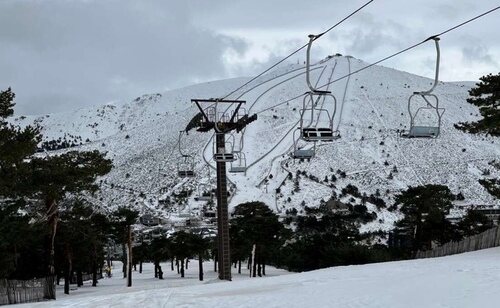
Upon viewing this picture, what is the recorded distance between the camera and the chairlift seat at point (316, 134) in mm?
15922

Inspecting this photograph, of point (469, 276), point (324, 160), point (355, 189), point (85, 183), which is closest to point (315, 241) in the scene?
point (85, 183)

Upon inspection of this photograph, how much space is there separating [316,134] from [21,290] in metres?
23.9

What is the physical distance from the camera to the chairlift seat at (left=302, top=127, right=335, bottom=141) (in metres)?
15.9

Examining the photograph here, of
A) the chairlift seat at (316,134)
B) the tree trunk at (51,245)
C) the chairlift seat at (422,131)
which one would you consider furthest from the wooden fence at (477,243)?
the tree trunk at (51,245)

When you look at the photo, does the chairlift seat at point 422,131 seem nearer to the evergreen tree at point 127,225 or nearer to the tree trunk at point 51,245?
the tree trunk at point 51,245

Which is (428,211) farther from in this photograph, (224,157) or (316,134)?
(316,134)

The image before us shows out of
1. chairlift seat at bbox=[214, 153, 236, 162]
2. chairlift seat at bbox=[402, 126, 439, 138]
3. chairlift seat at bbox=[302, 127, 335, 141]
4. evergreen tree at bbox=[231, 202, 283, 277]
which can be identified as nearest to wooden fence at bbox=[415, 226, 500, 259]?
chairlift seat at bbox=[214, 153, 236, 162]

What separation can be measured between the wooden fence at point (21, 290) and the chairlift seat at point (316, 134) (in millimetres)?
22449

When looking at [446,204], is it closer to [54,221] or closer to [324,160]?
[54,221]

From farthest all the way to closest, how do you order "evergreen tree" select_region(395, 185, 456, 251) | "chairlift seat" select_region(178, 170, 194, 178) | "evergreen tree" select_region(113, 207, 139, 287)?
"evergreen tree" select_region(395, 185, 456, 251)
"evergreen tree" select_region(113, 207, 139, 287)
"chairlift seat" select_region(178, 170, 194, 178)

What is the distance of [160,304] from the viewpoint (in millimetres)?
15266

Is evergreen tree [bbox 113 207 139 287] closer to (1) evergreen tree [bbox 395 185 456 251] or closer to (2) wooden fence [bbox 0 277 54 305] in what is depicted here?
(2) wooden fence [bbox 0 277 54 305]

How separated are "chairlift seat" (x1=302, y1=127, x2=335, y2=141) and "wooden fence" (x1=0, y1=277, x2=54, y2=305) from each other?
22449 millimetres

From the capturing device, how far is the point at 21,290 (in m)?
32.8
